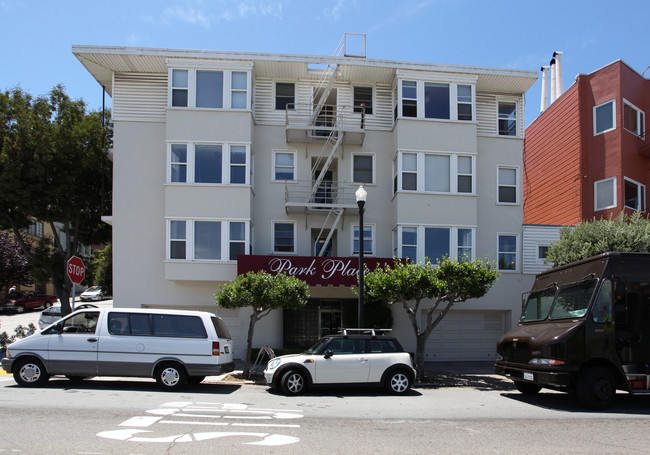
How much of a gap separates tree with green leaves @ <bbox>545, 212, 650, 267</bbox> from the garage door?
181 inches

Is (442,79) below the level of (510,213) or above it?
above

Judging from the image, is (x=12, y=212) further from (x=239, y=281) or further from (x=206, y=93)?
(x=239, y=281)

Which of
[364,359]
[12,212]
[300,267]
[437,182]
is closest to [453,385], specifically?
[364,359]

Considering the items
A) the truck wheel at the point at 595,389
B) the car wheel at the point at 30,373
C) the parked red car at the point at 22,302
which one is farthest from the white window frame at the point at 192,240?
the parked red car at the point at 22,302

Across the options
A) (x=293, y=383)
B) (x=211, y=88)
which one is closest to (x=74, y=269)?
(x=293, y=383)

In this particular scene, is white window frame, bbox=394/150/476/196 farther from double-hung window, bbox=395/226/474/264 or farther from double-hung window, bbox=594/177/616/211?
double-hung window, bbox=594/177/616/211

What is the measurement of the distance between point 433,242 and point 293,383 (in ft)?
30.9

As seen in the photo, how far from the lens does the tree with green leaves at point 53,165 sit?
1980cm

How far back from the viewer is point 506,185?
2084 cm

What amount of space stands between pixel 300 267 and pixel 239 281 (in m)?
3.43

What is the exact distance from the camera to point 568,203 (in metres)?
22.8

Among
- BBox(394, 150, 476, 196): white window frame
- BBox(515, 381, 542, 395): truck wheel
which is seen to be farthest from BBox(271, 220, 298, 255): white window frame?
BBox(515, 381, 542, 395): truck wheel

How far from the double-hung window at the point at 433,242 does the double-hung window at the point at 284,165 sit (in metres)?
4.54

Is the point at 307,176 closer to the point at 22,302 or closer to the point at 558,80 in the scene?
the point at 558,80
